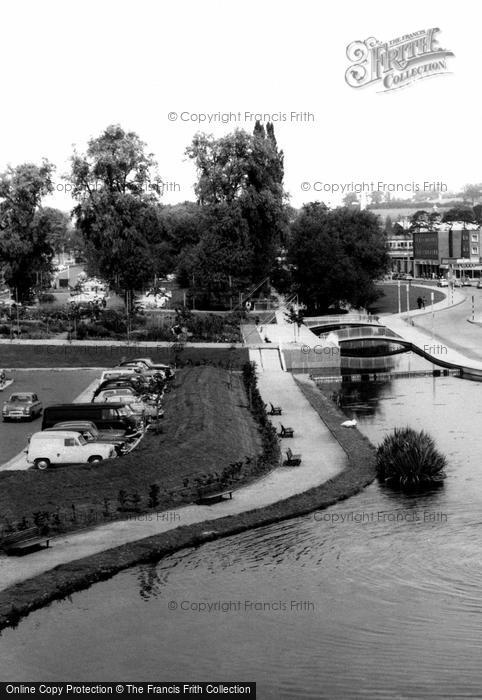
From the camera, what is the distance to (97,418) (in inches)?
1892

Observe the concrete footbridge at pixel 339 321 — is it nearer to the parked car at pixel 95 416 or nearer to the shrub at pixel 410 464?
the parked car at pixel 95 416

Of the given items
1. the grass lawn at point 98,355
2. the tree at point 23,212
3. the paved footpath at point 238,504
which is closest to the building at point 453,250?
the tree at point 23,212

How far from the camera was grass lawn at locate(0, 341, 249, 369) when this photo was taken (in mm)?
77688

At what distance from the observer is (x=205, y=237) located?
9962 centimetres

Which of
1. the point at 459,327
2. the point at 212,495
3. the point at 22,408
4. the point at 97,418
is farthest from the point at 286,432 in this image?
the point at 459,327

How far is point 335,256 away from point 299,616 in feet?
274

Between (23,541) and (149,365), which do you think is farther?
(149,365)

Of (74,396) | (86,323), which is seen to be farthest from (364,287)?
(74,396)

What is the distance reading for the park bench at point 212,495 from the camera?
3747 centimetres

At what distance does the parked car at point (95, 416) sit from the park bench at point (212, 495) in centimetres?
927

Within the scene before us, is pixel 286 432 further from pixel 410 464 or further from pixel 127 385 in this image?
pixel 127 385

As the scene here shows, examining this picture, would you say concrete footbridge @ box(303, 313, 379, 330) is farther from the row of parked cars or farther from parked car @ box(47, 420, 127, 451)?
parked car @ box(47, 420, 127, 451)

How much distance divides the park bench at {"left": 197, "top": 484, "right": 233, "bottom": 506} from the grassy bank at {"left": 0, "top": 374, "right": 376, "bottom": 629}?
67.0 inches

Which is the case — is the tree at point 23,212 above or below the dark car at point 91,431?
above
